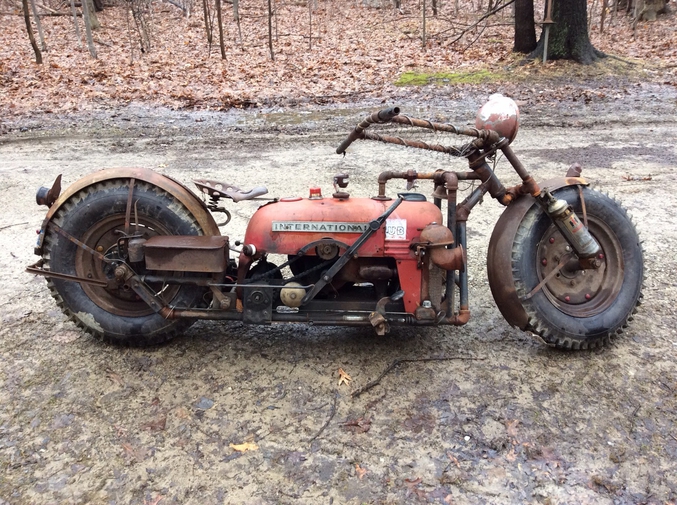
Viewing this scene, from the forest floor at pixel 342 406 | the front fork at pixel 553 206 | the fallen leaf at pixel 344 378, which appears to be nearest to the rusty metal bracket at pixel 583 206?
the front fork at pixel 553 206

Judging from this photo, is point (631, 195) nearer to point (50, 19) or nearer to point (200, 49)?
point (200, 49)

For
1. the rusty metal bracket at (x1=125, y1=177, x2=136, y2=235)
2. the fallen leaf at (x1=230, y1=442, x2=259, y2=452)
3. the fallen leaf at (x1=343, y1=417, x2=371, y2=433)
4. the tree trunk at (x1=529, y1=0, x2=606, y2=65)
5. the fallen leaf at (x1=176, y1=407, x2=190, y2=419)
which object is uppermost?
the tree trunk at (x1=529, y1=0, x2=606, y2=65)

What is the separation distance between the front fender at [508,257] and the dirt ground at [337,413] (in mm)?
323

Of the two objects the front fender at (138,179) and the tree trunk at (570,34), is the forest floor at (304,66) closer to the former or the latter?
the tree trunk at (570,34)

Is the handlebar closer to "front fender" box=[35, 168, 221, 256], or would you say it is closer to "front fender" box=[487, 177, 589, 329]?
"front fender" box=[487, 177, 589, 329]

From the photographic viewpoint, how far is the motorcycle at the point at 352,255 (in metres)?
3.14

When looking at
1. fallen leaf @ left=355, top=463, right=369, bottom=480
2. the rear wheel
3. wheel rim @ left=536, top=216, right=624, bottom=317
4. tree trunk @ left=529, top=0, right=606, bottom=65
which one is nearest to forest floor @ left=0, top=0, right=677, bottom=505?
fallen leaf @ left=355, top=463, right=369, bottom=480

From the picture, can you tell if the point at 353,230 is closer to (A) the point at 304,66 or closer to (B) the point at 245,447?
(B) the point at 245,447

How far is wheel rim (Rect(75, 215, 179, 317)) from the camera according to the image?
3.35 m

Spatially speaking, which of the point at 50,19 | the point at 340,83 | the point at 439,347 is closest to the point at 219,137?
the point at 340,83

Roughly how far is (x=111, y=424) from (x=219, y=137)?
267 inches

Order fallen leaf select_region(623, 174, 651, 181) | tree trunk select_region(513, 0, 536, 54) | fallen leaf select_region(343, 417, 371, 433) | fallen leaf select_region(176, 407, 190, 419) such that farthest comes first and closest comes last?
tree trunk select_region(513, 0, 536, 54) → fallen leaf select_region(623, 174, 651, 181) → fallen leaf select_region(176, 407, 190, 419) → fallen leaf select_region(343, 417, 371, 433)

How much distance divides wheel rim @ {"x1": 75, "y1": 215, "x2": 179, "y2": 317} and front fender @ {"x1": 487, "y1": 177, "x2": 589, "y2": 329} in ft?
6.38

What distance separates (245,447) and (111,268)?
141cm
